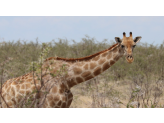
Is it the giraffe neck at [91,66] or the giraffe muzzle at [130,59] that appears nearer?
the giraffe muzzle at [130,59]

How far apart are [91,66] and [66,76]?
71cm

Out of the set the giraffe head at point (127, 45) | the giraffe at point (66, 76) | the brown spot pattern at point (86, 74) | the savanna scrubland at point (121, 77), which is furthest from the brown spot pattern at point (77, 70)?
the savanna scrubland at point (121, 77)

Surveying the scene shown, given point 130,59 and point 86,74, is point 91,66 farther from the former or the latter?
point 130,59

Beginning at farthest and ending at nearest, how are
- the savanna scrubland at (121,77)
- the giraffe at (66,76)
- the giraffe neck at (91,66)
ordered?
1. the savanna scrubland at (121,77)
2. the giraffe neck at (91,66)
3. the giraffe at (66,76)

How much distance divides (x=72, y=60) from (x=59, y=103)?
1.16m

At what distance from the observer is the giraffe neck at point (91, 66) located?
4.77 meters

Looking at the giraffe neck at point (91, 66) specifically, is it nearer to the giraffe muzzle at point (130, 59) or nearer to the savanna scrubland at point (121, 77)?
the giraffe muzzle at point (130, 59)

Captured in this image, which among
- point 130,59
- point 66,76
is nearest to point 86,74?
point 66,76

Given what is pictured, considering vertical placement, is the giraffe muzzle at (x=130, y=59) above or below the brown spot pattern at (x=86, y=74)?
above

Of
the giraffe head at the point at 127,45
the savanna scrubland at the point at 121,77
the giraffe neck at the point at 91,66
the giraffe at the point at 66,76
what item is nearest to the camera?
the giraffe at the point at 66,76

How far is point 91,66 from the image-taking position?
15.9 feet

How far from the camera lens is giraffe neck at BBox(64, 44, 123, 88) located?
4.77m

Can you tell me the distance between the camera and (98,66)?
191 inches
